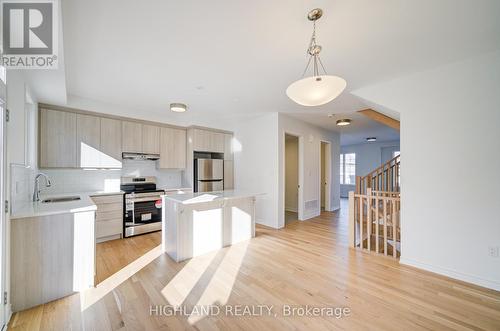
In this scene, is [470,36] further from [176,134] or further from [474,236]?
[176,134]

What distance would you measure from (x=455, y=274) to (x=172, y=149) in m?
5.02

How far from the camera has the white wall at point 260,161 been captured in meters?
4.39

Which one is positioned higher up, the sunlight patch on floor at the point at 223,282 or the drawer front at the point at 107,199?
the drawer front at the point at 107,199

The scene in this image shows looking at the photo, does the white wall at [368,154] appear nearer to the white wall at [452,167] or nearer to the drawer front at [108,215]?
the white wall at [452,167]

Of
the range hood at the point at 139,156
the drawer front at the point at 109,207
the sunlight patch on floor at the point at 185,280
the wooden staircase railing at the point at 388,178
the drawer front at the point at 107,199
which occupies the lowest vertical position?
the sunlight patch on floor at the point at 185,280

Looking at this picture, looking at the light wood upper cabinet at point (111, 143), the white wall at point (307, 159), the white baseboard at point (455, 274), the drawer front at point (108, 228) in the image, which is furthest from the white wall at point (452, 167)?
the light wood upper cabinet at point (111, 143)

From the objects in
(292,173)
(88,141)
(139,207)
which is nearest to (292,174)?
(292,173)

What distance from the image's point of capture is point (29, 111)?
2807mm

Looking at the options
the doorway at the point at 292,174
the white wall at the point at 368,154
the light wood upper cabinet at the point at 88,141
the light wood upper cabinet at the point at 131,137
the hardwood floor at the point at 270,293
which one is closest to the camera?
the hardwood floor at the point at 270,293

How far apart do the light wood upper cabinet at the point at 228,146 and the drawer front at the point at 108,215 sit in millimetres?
2646

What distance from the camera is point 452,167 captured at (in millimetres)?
2365

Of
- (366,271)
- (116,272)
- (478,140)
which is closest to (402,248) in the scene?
(366,271)

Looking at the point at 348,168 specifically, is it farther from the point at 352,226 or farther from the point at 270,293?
the point at 270,293

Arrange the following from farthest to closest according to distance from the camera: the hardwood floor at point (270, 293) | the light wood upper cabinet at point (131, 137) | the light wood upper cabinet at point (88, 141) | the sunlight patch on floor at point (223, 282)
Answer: the light wood upper cabinet at point (131, 137) → the light wood upper cabinet at point (88, 141) → the sunlight patch on floor at point (223, 282) → the hardwood floor at point (270, 293)
